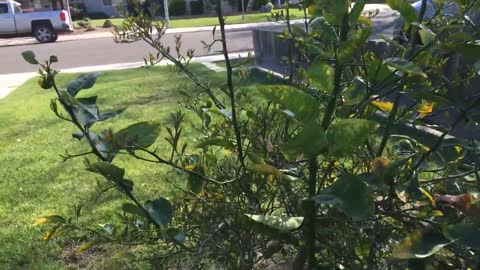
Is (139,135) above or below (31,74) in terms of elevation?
above

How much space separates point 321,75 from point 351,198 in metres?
0.36

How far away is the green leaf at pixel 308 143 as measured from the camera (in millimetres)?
1312

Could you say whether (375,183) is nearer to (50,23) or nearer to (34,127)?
(34,127)

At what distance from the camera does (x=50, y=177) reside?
16.1 ft

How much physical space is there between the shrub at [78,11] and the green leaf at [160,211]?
131 ft

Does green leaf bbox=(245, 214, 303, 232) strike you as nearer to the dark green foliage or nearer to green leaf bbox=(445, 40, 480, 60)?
the dark green foliage

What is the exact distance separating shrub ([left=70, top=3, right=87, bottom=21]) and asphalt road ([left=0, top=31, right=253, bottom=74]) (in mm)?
17531

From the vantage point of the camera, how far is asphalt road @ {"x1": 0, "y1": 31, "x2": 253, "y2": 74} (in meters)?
15.3

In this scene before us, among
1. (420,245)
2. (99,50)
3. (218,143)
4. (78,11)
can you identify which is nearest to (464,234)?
(420,245)

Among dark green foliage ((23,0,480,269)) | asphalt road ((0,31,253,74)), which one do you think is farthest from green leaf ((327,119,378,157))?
asphalt road ((0,31,253,74))

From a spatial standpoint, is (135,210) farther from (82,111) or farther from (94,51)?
(94,51)

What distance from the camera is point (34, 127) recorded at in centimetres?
711

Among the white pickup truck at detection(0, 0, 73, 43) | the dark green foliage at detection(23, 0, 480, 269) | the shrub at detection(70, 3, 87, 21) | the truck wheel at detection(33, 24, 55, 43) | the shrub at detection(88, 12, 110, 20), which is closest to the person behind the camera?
the dark green foliage at detection(23, 0, 480, 269)

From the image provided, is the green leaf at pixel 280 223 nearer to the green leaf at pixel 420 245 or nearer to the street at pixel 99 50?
the green leaf at pixel 420 245
